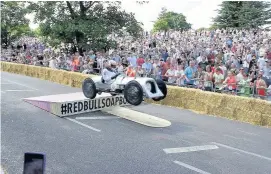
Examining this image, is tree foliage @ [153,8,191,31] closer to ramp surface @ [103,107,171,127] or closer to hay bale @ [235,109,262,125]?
ramp surface @ [103,107,171,127]

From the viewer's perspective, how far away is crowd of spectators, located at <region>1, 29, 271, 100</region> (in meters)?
13.8

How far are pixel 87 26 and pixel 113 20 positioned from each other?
2239mm

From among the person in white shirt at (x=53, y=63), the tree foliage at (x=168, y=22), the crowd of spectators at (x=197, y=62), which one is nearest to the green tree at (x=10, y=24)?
the crowd of spectators at (x=197, y=62)

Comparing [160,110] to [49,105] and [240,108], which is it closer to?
[240,108]

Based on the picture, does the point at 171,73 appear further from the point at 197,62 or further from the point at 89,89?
the point at 89,89

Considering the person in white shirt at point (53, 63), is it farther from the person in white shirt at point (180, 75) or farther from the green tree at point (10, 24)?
the green tree at point (10, 24)

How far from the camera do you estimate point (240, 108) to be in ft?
41.4

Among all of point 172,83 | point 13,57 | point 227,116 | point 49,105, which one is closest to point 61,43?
point 13,57

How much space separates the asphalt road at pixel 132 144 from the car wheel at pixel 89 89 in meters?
0.71

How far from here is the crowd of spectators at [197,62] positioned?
45.3ft

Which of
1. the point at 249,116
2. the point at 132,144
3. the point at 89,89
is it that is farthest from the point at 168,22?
the point at 132,144

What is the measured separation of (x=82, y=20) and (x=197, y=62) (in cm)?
1071

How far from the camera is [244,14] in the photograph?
3631 centimetres

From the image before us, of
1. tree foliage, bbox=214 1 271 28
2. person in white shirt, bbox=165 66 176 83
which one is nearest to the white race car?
person in white shirt, bbox=165 66 176 83
